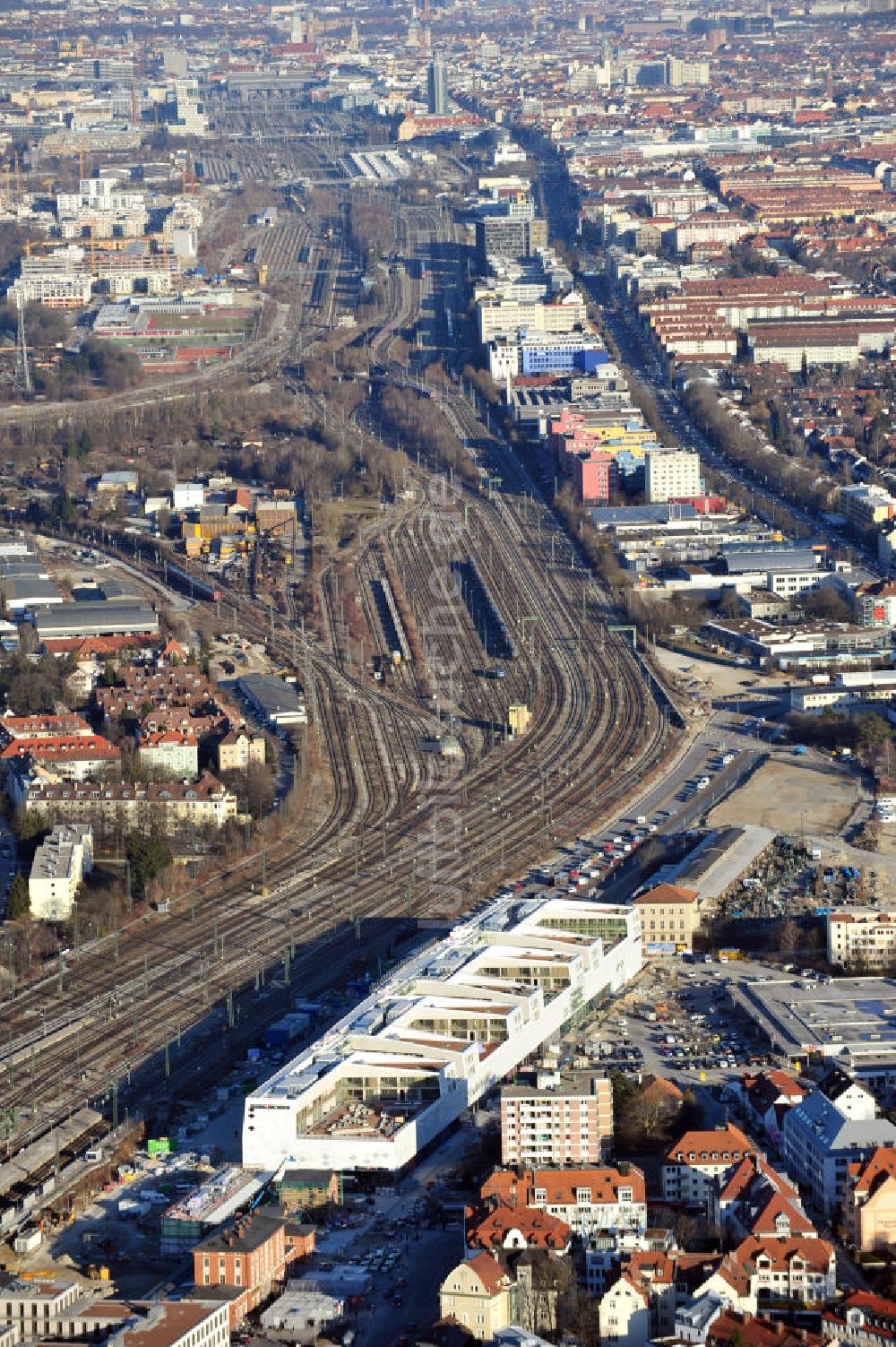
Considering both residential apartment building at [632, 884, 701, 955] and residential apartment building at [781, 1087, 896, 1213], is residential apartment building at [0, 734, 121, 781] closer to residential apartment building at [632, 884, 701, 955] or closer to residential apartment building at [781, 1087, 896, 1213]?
residential apartment building at [632, 884, 701, 955]

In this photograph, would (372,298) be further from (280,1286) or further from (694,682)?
(280,1286)

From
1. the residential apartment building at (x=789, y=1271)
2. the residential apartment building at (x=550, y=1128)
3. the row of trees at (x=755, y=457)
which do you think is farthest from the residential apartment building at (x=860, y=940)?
the row of trees at (x=755, y=457)

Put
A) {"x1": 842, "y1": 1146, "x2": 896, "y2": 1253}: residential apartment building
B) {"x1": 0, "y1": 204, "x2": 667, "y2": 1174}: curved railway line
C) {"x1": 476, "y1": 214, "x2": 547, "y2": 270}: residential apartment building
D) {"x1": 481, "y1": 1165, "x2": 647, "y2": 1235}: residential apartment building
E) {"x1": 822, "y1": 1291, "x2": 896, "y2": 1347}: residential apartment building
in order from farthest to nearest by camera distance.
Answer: {"x1": 476, "y1": 214, "x2": 547, "y2": 270}: residential apartment building → {"x1": 0, "y1": 204, "x2": 667, "y2": 1174}: curved railway line → {"x1": 481, "y1": 1165, "x2": 647, "y2": 1235}: residential apartment building → {"x1": 842, "y1": 1146, "x2": 896, "y2": 1253}: residential apartment building → {"x1": 822, "y1": 1291, "x2": 896, "y2": 1347}: residential apartment building

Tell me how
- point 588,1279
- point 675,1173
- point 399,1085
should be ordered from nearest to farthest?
point 588,1279 < point 675,1173 < point 399,1085

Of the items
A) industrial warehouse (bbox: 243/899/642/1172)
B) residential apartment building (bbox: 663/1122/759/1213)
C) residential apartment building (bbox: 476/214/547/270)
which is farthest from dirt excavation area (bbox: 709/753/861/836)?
residential apartment building (bbox: 476/214/547/270)

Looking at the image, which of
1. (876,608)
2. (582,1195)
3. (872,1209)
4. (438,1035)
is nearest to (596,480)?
(876,608)

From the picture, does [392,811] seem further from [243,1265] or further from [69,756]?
[243,1265]

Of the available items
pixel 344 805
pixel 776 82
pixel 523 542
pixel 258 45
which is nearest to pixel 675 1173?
pixel 344 805

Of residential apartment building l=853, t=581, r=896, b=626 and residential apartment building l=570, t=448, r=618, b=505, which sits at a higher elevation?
residential apartment building l=570, t=448, r=618, b=505
